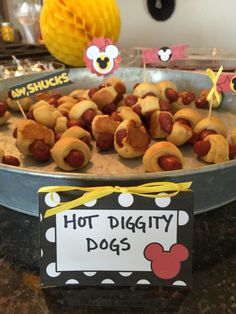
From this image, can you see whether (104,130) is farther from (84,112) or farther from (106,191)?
(106,191)

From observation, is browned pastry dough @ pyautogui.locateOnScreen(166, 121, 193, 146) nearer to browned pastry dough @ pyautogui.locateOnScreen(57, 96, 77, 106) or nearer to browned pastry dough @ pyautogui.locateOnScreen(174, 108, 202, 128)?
browned pastry dough @ pyautogui.locateOnScreen(174, 108, 202, 128)

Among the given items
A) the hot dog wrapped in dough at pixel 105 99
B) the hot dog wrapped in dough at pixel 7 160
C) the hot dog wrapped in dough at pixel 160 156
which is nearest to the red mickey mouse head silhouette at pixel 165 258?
the hot dog wrapped in dough at pixel 160 156

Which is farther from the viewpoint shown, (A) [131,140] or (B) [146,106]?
(B) [146,106]

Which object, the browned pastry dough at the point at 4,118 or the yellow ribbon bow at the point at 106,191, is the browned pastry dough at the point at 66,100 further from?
the yellow ribbon bow at the point at 106,191

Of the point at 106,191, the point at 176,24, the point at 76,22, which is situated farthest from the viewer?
the point at 176,24

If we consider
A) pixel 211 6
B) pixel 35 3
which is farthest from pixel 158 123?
pixel 35 3

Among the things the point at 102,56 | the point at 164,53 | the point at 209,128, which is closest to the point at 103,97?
the point at 102,56
